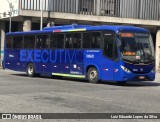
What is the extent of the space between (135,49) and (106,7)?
29458 millimetres

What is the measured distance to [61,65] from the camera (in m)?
25.0

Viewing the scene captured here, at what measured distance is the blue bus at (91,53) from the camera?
2080cm

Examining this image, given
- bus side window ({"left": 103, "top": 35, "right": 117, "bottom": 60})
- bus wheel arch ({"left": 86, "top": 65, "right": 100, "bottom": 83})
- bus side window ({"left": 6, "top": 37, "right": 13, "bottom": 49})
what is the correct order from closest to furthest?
bus side window ({"left": 103, "top": 35, "right": 117, "bottom": 60}), bus wheel arch ({"left": 86, "top": 65, "right": 100, "bottom": 83}), bus side window ({"left": 6, "top": 37, "right": 13, "bottom": 49})

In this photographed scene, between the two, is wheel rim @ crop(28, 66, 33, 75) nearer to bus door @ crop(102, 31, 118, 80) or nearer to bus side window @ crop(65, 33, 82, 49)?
bus side window @ crop(65, 33, 82, 49)

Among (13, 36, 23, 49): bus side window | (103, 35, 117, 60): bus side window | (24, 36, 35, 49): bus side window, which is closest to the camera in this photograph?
(103, 35, 117, 60): bus side window

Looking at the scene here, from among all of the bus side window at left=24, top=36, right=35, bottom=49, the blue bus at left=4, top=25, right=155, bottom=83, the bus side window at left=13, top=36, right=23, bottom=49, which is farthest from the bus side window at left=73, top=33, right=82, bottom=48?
the bus side window at left=13, top=36, right=23, bottom=49

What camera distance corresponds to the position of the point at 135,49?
2081cm

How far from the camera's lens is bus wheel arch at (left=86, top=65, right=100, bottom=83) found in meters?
22.3

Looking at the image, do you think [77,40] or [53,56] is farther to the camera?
[53,56]

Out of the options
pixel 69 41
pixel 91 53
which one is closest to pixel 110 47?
pixel 91 53

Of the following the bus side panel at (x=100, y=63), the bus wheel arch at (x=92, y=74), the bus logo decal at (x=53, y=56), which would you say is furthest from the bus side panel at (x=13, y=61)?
the bus side panel at (x=100, y=63)

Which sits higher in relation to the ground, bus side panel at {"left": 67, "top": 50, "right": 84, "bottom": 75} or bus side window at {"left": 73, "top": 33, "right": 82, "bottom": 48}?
bus side window at {"left": 73, "top": 33, "right": 82, "bottom": 48}

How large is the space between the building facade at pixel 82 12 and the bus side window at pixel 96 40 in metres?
22.1

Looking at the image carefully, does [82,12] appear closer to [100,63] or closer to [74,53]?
[74,53]
